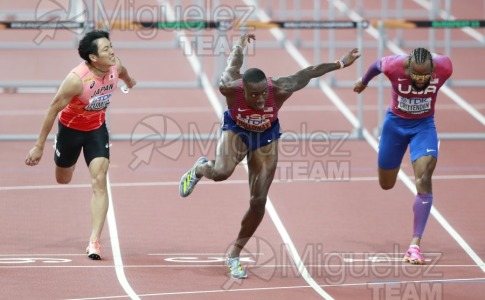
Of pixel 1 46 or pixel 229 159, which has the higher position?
pixel 229 159

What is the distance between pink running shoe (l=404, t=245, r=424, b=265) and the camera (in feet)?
Result: 37.7

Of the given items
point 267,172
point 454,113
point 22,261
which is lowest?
point 454,113

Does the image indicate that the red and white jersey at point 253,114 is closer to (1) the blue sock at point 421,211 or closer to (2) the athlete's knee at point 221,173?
(2) the athlete's knee at point 221,173

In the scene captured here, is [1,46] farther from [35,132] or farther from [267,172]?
[267,172]

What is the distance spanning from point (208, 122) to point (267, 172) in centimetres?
657

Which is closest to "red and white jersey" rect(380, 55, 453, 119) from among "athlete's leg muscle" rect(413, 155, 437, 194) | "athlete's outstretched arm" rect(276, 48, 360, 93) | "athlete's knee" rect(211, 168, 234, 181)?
"athlete's leg muscle" rect(413, 155, 437, 194)

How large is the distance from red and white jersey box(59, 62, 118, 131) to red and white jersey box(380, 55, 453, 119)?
257 centimetres

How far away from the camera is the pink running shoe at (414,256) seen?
11477 millimetres

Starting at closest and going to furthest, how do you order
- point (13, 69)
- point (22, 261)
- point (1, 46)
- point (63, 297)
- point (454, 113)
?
point (63, 297)
point (22, 261)
point (454, 113)
point (13, 69)
point (1, 46)

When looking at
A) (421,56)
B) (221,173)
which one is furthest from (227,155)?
(421,56)

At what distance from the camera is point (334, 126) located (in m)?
17.4

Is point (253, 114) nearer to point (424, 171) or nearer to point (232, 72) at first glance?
point (232, 72)

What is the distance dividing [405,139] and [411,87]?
0.59m

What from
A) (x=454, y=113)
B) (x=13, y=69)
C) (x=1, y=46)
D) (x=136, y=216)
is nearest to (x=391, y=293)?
(x=136, y=216)
